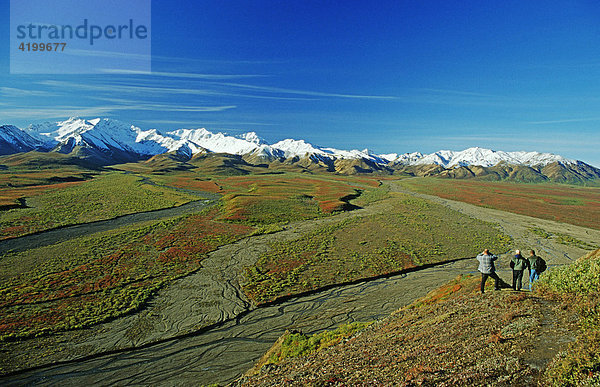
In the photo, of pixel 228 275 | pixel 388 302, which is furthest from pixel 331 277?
pixel 228 275

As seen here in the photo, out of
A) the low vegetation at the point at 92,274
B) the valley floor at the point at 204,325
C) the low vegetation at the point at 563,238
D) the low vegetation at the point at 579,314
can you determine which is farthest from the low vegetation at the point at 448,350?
the low vegetation at the point at 563,238

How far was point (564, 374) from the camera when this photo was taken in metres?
8.34

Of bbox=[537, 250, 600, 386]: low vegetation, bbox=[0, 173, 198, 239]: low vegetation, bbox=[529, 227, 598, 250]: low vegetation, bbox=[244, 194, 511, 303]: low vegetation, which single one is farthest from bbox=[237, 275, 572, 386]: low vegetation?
bbox=[0, 173, 198, 239]: low vegetation

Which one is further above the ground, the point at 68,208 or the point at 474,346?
the point at 474,346

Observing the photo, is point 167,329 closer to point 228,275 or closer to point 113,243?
point 228,275

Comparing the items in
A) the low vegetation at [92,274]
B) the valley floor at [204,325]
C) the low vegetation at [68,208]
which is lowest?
the valley floor at [204,325]

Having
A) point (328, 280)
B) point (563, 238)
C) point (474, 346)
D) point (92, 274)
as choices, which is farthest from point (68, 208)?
point (563, 238)

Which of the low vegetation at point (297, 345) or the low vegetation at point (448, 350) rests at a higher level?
the low vegetation at point (448, 350)

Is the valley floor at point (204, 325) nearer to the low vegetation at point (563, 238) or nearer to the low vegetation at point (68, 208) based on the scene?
the low vegetation at point (563, 238)

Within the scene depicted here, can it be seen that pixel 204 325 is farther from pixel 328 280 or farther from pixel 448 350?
pixel 448 350

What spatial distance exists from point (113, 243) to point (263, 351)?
3592cm

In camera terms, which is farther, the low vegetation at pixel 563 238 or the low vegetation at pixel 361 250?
the low vegetation at pixel 563 238

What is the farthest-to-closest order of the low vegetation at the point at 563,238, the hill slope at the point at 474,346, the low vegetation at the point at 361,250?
the low vegetation at the point at 563,238 < the low vegetation at the point at 361,250 < the hill slope at the point at 474,346

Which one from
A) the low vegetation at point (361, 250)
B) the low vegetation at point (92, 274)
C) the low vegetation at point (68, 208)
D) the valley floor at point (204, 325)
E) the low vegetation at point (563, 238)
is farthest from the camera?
the low vegetation at point (68, 208)
